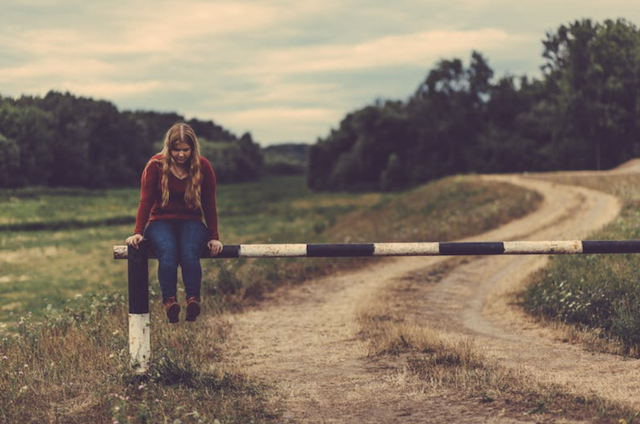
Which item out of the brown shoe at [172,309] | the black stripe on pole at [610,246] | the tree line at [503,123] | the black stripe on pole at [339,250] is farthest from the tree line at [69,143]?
the tree line at [503,123]

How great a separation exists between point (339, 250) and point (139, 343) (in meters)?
1.93

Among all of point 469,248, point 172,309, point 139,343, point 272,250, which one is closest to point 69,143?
point 139,343

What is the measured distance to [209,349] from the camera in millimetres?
7941

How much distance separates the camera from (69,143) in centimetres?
2967

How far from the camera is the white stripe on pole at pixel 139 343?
20.5ft

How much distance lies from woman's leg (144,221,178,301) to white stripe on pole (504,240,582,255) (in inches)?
117

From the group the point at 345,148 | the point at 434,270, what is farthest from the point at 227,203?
the point at 434,270

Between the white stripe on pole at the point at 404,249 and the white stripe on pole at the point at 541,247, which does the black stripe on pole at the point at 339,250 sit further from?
the white stripe on pole at the point at 541,247

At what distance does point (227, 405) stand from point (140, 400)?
0.74 m

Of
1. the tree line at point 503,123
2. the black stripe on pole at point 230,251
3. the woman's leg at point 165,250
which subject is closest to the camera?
the woman's leg at point 165,250

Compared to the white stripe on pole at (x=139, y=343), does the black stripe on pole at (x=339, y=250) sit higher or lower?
higher

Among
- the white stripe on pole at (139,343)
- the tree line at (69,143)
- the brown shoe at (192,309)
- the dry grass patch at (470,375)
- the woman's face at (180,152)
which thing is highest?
the tree line at (69,143)

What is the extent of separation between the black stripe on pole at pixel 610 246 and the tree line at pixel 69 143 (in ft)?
43.6

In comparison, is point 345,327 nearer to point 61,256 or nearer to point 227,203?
point 61,256
